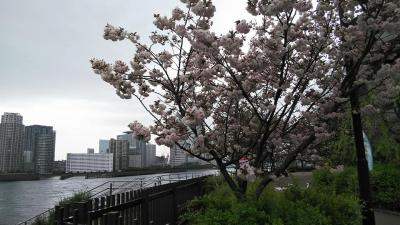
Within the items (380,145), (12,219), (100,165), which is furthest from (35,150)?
(380,145)

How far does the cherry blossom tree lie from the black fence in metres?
1.16

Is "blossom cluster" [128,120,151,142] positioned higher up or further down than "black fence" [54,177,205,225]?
higher up

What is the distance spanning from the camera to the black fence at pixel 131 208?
471 centimetres

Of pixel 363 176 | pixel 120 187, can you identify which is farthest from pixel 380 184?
pixel 120 187

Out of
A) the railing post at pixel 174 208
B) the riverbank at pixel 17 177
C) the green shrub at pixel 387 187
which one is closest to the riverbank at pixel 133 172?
the riverbank at pixel 17 177

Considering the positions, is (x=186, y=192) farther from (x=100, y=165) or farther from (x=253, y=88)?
(x=100, y=165)

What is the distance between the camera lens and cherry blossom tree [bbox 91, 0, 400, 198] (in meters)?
6.74

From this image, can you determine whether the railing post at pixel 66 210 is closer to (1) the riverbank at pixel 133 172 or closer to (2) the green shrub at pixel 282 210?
(2) the green shrub at pixel 282 210

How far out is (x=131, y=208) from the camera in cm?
675

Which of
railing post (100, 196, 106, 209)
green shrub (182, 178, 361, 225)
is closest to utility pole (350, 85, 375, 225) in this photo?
green shrub (182, 178, 361, 225)

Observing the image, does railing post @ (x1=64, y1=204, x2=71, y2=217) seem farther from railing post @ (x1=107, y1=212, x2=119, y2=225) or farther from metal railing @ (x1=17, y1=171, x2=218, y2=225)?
metal railing @ (x1=17, y1=171, x2=218, y2=225)

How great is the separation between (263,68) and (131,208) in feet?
10.9

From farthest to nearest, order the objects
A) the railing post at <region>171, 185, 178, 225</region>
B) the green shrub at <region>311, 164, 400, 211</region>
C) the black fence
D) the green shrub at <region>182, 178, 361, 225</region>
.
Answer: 1. the green shrub at <region>311, 164, 400, 211</region>
2. the railing post at <region>171, 185, 178, 225</region>
3. the green shrub at <region>182, 178, 361, 225</region>
4. the black fence

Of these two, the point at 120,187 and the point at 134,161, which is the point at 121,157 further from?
the point at 120,187
